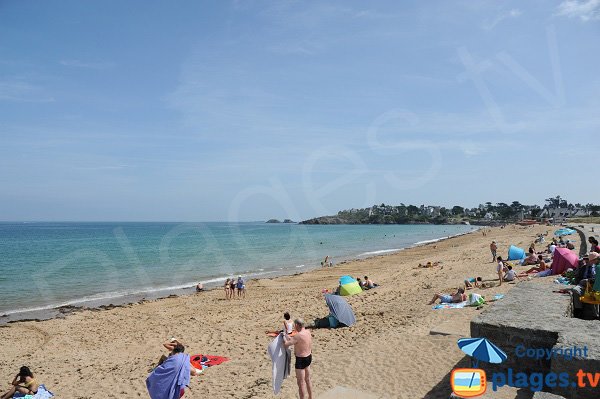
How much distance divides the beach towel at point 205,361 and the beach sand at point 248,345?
0.82 ft

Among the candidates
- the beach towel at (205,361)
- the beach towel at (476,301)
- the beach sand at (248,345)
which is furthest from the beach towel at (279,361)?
the beach towel at (476,301)

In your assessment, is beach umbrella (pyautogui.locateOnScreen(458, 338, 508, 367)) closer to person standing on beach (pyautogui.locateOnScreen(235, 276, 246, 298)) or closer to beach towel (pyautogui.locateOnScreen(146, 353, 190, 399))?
beach towel (pyautogui.locateOnScreen(146, 353, 190, 399))

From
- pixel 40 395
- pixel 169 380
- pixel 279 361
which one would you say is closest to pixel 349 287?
pixel 279 361

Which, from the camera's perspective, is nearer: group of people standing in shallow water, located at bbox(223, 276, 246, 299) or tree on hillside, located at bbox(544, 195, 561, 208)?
group of people standing in shallow water, located at bbox(223, 276, 246, 299)

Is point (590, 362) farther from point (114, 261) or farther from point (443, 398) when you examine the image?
point (114, 261)

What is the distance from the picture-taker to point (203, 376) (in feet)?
27.4

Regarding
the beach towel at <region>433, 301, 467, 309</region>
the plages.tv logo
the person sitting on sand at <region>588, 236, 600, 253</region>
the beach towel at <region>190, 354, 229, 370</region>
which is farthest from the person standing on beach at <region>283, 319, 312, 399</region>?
the person sitting on sand at <region>588, 236, 600, 253</region>

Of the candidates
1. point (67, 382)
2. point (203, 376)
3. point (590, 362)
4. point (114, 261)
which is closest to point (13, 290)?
point (114, 261)

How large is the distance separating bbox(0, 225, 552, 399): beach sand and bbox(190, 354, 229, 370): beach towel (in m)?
0.25

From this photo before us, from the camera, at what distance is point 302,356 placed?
19.8ft

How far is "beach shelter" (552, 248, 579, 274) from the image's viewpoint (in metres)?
14.1

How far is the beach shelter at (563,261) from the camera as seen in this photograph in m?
14.1

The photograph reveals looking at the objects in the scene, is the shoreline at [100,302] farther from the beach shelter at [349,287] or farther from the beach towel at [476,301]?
the beach towel at [476,301]

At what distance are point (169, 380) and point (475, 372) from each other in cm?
440
